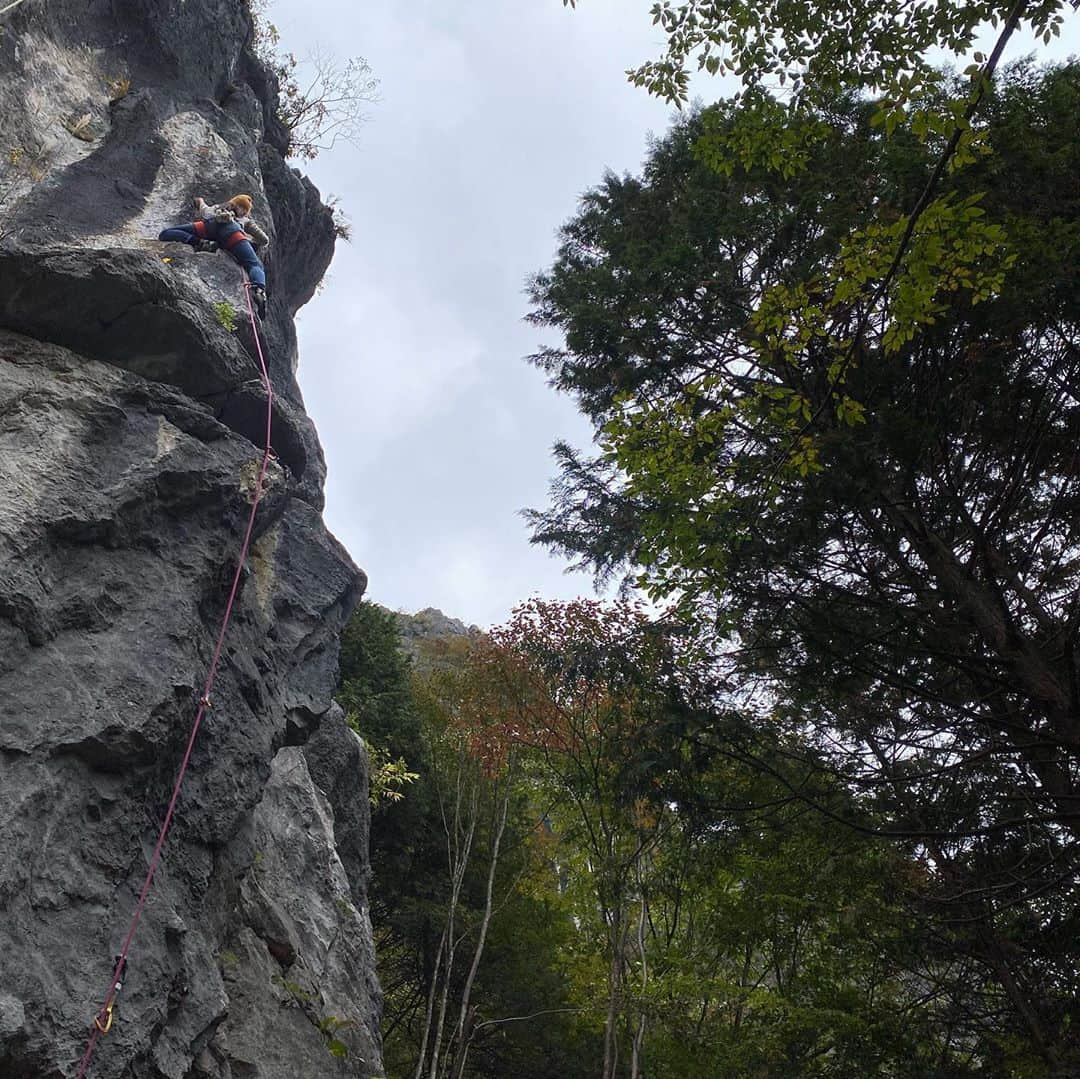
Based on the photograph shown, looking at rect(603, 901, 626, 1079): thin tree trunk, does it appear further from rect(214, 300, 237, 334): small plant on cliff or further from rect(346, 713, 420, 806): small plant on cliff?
rect(214, 300, 237, 334): small plant on cliff

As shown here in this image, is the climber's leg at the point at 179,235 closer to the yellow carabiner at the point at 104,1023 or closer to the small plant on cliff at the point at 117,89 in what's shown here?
the small plant on cliff at the point at 117,89

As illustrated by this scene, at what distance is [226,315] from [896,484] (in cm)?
569

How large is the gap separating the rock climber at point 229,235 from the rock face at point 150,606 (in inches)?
8.0

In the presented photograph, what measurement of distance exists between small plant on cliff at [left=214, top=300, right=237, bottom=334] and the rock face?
35 millimetres

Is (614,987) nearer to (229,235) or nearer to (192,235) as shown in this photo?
(229,235)

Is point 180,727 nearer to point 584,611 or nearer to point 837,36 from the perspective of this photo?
point 837,36

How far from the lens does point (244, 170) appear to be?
9.99 meters

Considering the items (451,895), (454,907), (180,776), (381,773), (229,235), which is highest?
(229,235)

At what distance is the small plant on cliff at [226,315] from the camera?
779 centimetres

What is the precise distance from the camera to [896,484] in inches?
238

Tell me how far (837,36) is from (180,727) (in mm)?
5277

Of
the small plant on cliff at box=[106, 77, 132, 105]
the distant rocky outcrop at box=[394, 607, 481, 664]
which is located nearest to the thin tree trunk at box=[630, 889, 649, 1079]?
the small plant on cliff at box=[106, 77, 132, 105]

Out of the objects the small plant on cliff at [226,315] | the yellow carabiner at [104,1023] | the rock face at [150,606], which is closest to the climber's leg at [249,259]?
the rock face at [150,606]

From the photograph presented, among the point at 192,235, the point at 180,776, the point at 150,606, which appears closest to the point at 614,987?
the point at 180,776
